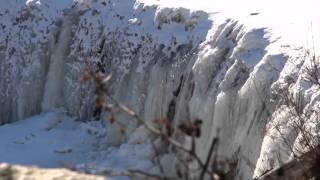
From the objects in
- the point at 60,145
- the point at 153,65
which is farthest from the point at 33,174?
the point at 60,145

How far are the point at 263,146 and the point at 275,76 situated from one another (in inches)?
52.6

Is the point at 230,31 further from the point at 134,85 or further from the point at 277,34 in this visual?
the point at 134,85

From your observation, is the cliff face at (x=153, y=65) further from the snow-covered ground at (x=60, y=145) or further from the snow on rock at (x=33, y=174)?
the snow on rock at (x=33, y=174)

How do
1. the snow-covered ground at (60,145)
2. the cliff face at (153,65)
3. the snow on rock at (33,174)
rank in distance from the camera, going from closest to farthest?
the snow on rock at (33,174)
the cliff face at (153,65)
the snow-covered ground at (60,145)

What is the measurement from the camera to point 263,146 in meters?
9.43

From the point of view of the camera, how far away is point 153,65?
14.3 m

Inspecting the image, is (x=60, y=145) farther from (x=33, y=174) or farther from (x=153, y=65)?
(x=33, y=174)

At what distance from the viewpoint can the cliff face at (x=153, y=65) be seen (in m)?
10.5

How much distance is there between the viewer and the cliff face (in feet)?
34.6

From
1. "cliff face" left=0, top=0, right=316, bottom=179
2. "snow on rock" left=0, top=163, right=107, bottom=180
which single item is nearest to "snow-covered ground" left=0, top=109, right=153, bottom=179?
"cliff face" left=0, top=0, right=316, bottom=179

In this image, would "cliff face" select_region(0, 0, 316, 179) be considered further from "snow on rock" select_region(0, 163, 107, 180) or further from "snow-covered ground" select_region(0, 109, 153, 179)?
"snow on rock" select_region(0, 163, 107, 180)

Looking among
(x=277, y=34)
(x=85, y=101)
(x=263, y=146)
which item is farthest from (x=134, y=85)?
(x=263, y=146)

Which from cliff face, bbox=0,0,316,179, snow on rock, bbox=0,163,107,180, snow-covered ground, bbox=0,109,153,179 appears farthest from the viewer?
snow-covered ground, bbox=0,109,153,179

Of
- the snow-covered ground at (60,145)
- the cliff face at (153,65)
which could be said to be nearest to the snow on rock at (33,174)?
the cliff face at (153,65)
